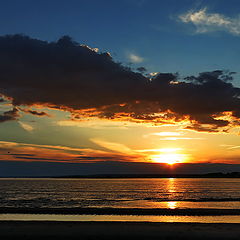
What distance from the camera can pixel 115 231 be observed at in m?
34.2

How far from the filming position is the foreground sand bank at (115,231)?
103ft

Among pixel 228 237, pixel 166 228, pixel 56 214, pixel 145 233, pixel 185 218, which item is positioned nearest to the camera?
pixel 228 237

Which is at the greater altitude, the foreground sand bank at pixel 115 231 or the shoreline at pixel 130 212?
the foreground sand bank at pixel 115 231

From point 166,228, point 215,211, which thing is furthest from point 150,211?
point 166,228

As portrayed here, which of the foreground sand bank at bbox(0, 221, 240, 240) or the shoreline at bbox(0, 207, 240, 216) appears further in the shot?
the shoreline at bbox(0, 207, 240, 216)

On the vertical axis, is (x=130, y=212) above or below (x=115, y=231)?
below

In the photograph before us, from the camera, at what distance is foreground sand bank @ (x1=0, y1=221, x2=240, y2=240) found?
31527 mm

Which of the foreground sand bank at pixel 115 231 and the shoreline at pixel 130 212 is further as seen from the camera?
the shoreline at pixel 130 212

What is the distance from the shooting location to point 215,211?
54156 mm

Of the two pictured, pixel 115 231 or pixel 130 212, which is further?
pixel 130 212

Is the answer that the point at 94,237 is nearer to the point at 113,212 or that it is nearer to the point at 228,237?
the point at 228,237

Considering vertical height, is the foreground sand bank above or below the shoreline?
above

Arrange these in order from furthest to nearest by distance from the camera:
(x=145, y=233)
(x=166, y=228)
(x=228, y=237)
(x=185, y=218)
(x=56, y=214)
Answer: (x=56, y=214), (x=185, y=218), (x=166, y=228), (x=145, y=233), (x=228, y=237)

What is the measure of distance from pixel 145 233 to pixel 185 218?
615 inches
